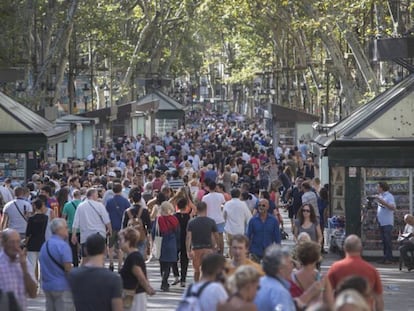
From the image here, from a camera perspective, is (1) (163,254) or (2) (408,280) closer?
(1) (163,254)

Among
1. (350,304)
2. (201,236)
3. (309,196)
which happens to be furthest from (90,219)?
(350,304)

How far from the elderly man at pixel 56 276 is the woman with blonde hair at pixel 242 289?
12.1 feet

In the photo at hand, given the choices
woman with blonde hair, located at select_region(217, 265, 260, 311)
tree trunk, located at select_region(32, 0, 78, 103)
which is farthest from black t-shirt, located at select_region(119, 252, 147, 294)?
tree trunk, located at select_region(32, 0, 78, 103)

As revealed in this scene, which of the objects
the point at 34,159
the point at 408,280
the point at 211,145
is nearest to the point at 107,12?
the point at 211,145

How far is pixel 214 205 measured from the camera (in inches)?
842

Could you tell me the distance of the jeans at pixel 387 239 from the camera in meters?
22.6

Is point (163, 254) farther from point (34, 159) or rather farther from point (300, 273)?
point (34, 159)

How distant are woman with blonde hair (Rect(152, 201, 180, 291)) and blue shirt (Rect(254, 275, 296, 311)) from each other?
888 cm

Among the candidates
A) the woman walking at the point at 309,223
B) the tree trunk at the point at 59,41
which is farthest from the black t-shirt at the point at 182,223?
the tree trunk at the point at 59,41

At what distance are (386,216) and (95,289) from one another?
480 inches

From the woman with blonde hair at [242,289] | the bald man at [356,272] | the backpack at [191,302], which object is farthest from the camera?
the bald man at [356,272]

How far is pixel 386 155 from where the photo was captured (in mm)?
23688

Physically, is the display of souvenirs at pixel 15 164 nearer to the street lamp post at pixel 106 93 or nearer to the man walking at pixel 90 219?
the man walking at pixel 90 219

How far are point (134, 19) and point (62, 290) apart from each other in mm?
59815
